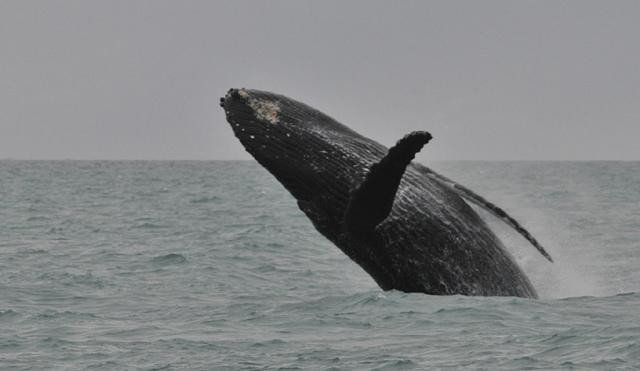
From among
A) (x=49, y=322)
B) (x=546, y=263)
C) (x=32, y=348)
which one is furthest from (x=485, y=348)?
(x=546, y=263)

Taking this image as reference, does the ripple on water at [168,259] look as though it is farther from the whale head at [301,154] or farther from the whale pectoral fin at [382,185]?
the whale pectoral fin at [382,185]

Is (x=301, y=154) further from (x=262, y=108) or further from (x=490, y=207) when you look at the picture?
(x=490, y=207)

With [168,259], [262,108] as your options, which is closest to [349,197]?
[262,108]

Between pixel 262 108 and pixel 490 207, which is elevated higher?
pixel 262 108

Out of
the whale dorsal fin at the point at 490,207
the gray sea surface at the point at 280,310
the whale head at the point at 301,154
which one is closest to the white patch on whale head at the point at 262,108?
the whale head at the point at 301,154

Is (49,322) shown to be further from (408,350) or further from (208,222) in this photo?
(208,222)

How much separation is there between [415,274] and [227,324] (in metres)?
2.68

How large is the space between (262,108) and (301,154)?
55 cm

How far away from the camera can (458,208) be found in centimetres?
1031

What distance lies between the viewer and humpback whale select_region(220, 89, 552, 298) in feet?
32.2

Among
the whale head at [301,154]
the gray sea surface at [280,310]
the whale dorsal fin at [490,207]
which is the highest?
the whale head at [301,154]

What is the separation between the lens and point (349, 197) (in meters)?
9.61

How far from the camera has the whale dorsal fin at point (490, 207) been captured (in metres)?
9.67

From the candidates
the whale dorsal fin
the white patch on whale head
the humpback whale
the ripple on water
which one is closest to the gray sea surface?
the ripple on water
